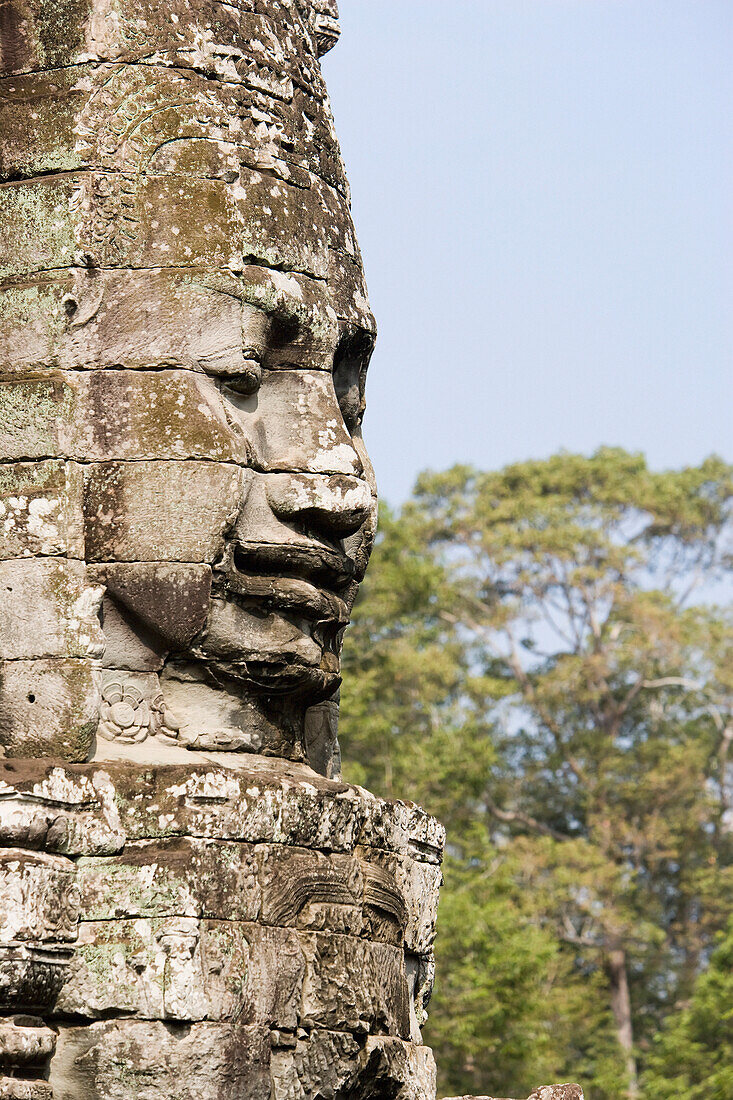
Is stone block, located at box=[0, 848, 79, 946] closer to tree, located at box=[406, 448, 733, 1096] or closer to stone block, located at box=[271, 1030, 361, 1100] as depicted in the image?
stone block, located at box=[271, 1030, 361, 1100]

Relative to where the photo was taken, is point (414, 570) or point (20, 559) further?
point (414, 570)

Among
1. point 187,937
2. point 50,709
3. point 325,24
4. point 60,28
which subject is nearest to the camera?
point 187,937

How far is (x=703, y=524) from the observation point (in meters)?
37.2

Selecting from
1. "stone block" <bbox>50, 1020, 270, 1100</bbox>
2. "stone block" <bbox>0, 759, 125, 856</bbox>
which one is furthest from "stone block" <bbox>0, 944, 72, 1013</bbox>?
"stone block" <bbox>0, 759, 125, 856</bbox>

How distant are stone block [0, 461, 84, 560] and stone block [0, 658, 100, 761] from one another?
15.5 inches

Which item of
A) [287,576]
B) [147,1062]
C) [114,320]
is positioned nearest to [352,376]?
[287,576]

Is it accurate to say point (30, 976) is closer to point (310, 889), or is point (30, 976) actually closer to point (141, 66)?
→ point (310, 889)

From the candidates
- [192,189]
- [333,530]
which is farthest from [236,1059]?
[192,189]

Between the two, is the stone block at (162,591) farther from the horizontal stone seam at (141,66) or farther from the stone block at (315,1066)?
the horizontal stone seam at (141,66)

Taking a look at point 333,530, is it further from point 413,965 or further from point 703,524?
point 703,524

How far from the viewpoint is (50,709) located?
5.46 m

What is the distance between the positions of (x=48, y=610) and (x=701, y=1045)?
23.0 metres

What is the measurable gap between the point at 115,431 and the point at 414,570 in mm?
22250

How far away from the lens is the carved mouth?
579 cm
